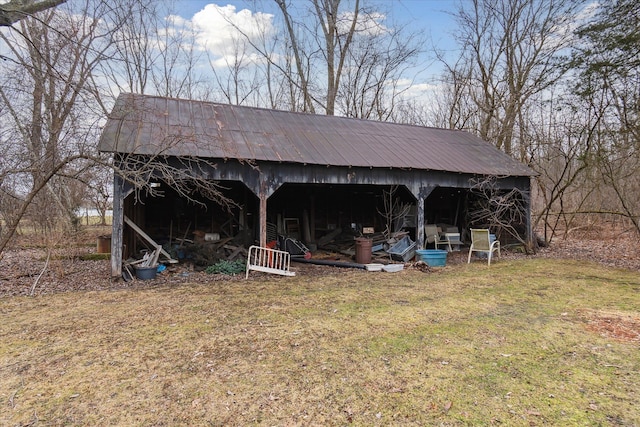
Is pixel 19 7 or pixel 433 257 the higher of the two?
pixel 19 7

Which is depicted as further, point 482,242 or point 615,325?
point 482,242

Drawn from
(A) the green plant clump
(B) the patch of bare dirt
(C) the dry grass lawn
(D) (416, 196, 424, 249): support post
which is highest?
(D) (416, 196, 424, 249): support post

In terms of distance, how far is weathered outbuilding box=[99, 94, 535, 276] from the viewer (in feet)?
24.1

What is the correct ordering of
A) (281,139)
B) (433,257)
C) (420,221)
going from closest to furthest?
(281,139) → (433,257) → (420,221)

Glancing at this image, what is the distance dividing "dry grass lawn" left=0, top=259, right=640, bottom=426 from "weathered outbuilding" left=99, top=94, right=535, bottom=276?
2686mm

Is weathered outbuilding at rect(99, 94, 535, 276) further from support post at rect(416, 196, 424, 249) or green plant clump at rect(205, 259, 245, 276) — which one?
green plant clump at rect(205, 259, 245, 276)

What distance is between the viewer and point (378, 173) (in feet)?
29.3

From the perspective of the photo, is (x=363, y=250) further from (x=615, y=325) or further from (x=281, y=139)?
(x=615, y=325)

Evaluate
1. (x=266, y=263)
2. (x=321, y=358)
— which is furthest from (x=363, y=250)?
(x=321, y=358)

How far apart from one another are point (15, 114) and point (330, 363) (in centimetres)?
995

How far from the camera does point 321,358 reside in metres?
3.59

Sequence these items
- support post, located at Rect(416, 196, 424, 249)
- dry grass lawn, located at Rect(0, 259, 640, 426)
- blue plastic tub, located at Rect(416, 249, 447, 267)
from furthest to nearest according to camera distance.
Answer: support post, located at Rect(416, 196, 424, 249) < blue plastic tub, located at Rect(416, 249, 447, 267) < dry grass lawn, located at Rect(0, 259, 640, 426)

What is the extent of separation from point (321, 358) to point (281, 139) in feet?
21.1

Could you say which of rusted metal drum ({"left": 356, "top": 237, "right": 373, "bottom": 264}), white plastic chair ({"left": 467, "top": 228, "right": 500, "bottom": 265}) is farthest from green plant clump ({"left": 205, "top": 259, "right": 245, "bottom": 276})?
white plastic chair ({"left": 467, "top": 228, "right": 500, "bottom": 265})
